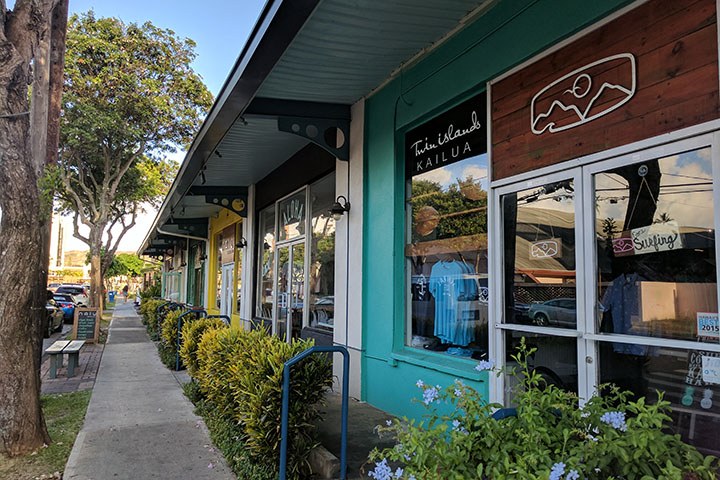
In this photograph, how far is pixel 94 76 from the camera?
16375mm

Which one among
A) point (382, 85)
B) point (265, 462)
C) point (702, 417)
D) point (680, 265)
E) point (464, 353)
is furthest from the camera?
point (382, 85)

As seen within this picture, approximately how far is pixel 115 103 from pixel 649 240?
690 inches

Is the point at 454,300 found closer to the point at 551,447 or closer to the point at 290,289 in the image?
the point at 551,447

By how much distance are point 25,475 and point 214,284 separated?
1203 cm

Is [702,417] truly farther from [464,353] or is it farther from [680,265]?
[464,353]

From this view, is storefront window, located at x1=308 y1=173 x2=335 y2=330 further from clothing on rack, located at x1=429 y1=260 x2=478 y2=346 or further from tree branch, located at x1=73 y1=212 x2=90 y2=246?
tree branch, located at x1=73 y1=212 x2=90 y2=246

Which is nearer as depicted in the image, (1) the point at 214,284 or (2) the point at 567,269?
(2) the point at 567,269

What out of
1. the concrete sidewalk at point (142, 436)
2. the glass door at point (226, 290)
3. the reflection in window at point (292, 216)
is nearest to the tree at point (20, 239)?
the concrete sidewalk at point (142, 436)

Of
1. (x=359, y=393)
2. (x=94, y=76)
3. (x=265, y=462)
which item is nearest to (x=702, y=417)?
(x=265, y=462)

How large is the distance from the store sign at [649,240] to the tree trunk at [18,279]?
5028 millimetres

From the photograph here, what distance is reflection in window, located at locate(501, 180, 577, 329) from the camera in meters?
3.63

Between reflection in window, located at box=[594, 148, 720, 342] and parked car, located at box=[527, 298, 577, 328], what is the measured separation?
0.83 feet

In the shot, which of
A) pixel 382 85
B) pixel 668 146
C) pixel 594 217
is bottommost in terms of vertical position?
pixel 594 217

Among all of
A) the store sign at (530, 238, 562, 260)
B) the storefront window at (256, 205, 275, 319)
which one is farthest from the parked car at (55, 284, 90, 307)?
the store sign at (530, 238, 562, 260)
